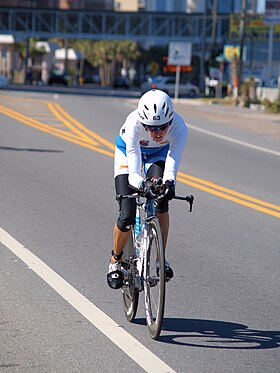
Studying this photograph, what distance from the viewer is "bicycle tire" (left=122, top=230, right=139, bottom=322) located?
22.9ft

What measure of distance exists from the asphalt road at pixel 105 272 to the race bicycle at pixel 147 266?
0.15 metres

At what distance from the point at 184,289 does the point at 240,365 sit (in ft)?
7.14

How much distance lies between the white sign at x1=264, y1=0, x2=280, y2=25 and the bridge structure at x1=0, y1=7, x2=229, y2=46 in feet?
157

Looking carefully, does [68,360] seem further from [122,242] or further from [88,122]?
[88,122]

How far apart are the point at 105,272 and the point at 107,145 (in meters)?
13.3

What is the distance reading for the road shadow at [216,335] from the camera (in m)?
6.46

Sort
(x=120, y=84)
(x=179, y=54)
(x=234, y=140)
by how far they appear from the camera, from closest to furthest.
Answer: (x=234, y=140) → (x=179, y=54) → (x=120, y=84)

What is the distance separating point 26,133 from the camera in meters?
24.8

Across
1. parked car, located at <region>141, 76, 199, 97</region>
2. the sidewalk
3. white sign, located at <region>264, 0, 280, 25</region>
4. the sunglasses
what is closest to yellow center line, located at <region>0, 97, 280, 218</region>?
the sidewalk

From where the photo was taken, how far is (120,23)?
105 m

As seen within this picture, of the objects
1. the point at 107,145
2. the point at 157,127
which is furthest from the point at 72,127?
the point at 157,127

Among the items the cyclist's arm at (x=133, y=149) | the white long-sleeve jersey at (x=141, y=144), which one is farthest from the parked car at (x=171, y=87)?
the cyclist's arm at (x=133, y=149)

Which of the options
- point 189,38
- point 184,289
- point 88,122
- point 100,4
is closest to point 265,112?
point 88,122

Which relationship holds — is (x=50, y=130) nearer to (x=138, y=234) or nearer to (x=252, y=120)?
(x=252, y=120)
